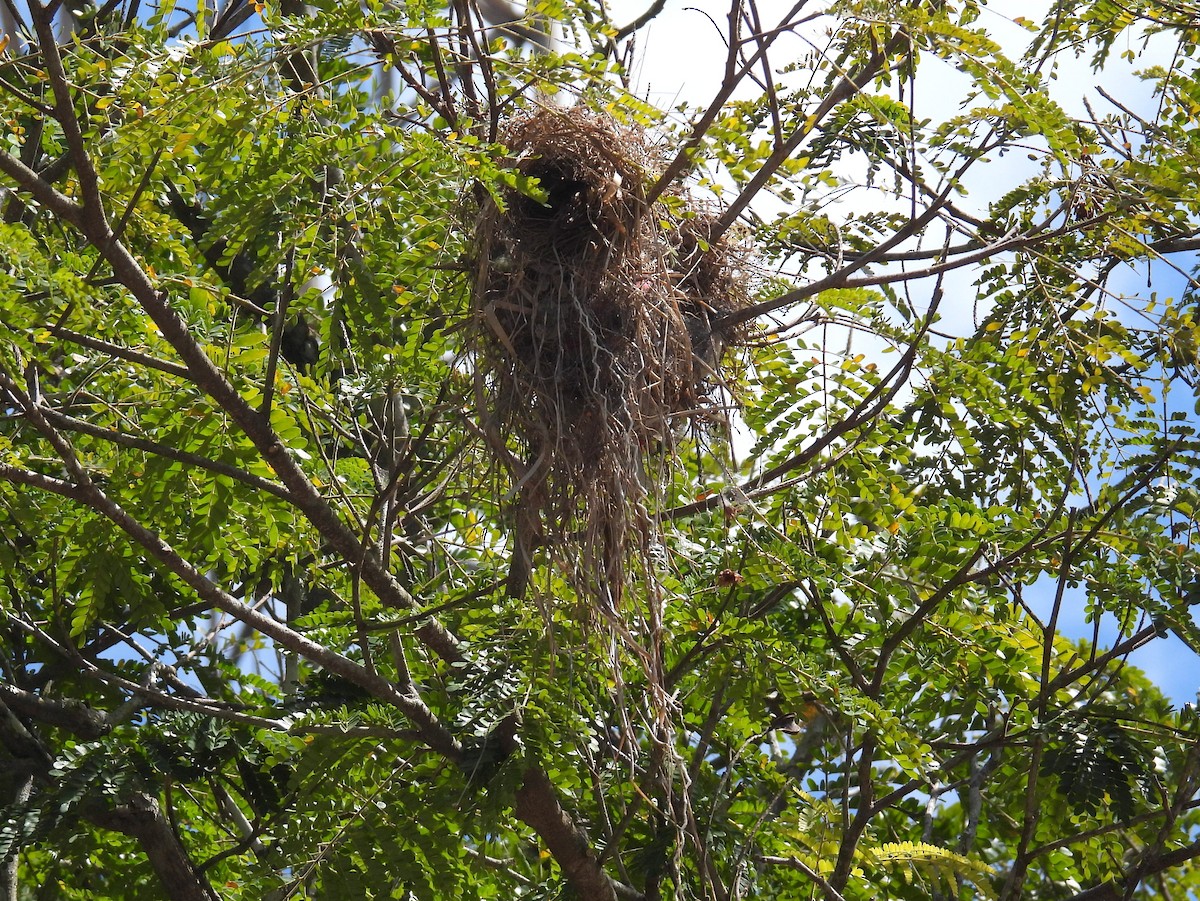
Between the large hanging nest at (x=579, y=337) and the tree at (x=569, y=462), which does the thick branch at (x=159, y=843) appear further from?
the large hanging nest at (x=579, y=337)

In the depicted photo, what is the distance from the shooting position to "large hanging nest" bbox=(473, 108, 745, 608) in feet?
8.85

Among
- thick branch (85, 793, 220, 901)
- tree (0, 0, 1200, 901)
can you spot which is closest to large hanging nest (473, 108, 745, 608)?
tree (0, 0, 1200, 901)

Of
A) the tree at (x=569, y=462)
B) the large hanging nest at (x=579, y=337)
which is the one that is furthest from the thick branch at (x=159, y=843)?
the large hanging nest at (x=579, y=337)

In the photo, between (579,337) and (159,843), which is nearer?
(579,337)

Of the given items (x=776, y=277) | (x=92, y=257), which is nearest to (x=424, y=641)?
(x=776, y=277)

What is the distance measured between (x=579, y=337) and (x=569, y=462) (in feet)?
0.92

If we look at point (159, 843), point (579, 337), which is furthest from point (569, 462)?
point (159, 843)

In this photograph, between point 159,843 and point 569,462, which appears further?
point 159,843

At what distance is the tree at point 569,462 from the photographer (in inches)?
109

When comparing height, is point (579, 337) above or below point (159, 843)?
above

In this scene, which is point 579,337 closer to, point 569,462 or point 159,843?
point 569,462

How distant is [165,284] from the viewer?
323cm

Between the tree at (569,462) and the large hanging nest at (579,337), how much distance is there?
0.01m

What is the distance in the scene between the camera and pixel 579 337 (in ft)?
8.86
